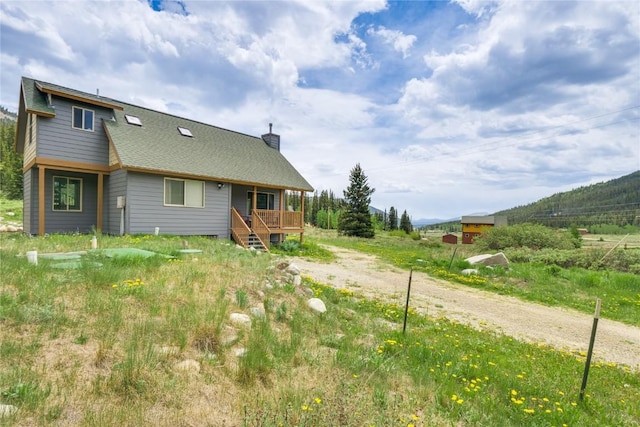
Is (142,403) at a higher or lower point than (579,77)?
lower

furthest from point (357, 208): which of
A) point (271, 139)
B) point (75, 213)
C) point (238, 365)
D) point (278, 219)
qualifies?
point (238, 365)

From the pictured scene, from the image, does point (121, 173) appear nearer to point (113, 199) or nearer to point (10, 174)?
point (113, 199)

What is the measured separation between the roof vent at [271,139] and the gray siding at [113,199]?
10080 mm

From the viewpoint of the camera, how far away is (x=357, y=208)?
1379 inches

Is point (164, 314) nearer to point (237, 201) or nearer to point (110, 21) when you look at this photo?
point (110, 21)

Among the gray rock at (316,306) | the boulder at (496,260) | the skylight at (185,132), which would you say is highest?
the skylight at (185,132)

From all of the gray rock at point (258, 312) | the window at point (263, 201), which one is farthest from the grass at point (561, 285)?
the window at point (263, 201)

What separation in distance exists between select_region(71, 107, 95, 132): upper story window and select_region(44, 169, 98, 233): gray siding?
2.07 metres

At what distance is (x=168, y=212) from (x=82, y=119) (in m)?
4.85

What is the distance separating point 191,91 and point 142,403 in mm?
16007

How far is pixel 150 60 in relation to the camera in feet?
43.4

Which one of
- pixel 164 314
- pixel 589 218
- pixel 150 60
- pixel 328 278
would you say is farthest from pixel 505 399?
pixel 589 218

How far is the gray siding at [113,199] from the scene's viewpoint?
1195 centimetres

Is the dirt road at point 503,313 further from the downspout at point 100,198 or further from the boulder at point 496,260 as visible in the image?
the downspout at point 100,198
